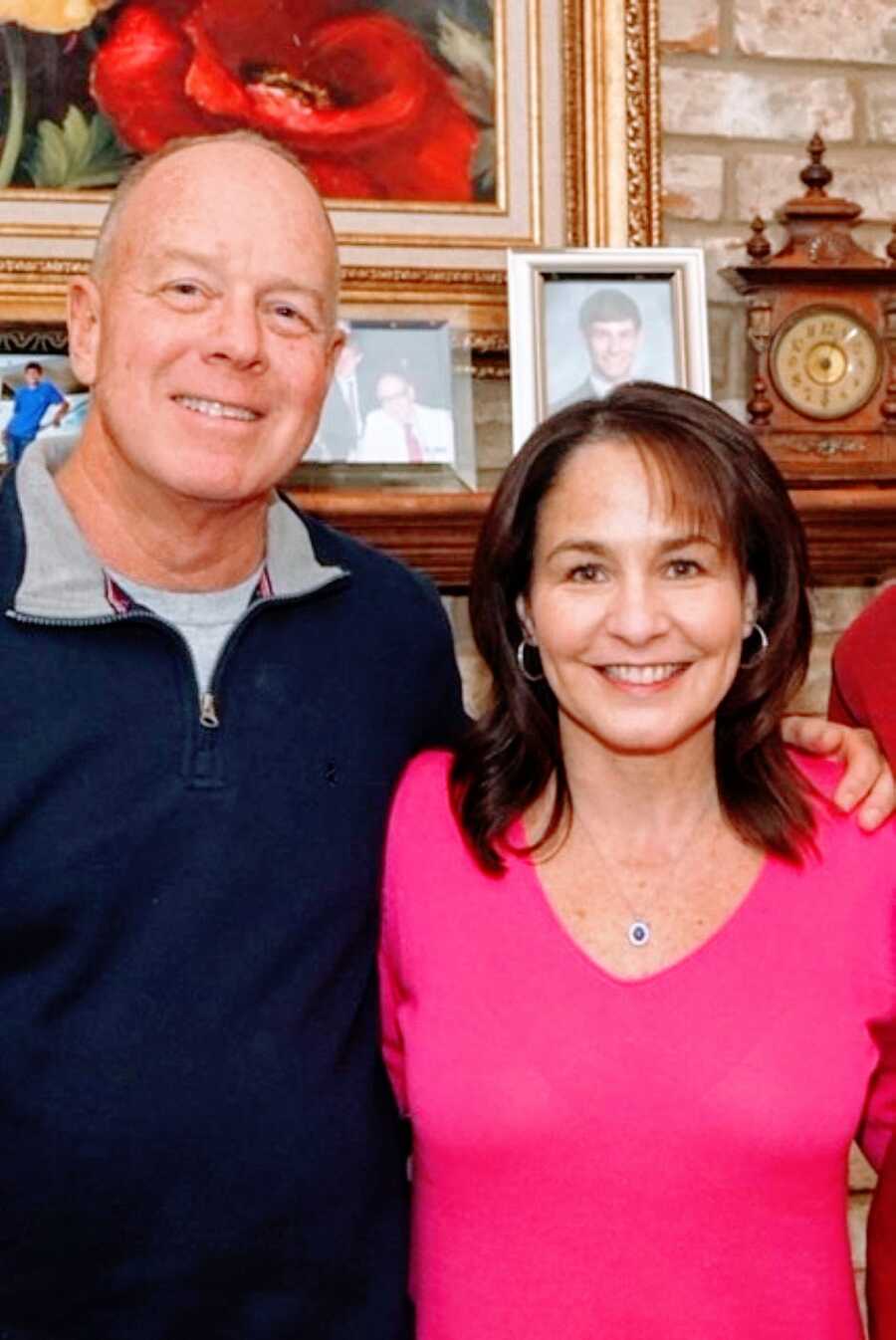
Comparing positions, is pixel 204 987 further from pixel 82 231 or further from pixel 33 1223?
pixel 82 231

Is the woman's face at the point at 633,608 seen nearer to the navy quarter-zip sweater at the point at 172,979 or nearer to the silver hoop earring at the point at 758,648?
the silver hoop earring at the point at 758,648

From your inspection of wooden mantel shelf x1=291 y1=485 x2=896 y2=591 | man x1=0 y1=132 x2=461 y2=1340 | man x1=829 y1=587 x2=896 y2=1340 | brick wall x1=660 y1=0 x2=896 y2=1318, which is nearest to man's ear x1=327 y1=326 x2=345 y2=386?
man x1=0 y1=132 x2=461 y2=1340

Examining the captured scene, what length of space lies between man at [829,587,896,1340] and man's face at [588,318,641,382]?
0.78 metres

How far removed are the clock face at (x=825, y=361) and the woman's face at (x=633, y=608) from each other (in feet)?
3.49

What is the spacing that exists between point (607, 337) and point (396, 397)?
0.30 m

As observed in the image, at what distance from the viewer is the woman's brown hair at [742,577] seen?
1.69 meters

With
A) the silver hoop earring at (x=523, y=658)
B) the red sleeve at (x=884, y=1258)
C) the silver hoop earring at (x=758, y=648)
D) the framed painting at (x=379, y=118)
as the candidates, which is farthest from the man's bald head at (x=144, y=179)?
the red sleeve at (x=884, y=1258)

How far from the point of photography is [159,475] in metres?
1.63

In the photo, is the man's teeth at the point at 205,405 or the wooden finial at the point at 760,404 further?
the wooden finial at the point at 760,404

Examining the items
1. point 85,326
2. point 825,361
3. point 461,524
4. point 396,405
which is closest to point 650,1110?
point 85,326

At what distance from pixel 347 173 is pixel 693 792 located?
4.25ft

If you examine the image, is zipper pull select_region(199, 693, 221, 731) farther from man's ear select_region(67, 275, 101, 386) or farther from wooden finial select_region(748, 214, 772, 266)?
wooden finial select_region(748, 214, 772, 266)

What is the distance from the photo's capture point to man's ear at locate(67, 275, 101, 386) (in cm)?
171

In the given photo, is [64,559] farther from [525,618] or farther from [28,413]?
[28,413]
